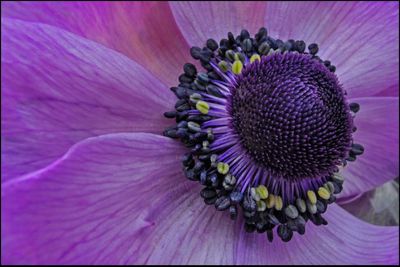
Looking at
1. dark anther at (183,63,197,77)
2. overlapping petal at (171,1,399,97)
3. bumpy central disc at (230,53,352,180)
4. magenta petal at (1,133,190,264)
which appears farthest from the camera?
overlapping petal at (171,1,399,97)

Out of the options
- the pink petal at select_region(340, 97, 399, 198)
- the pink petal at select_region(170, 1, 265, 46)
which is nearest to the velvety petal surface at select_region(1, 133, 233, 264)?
the pink petal at select_region(170, 1, 265, 46)

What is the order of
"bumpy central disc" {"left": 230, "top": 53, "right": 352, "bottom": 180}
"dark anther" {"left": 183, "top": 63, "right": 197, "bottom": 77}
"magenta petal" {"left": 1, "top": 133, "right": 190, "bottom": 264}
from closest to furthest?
"magenta petal" {"left": 1, "top": 133, "right": 190, "bottom": 264} < "bumpy central disc" {"left": 230, "top": 53, "right": 352, "bottom": 180} < "dark anther" {"left": 183, "top": 63, "right": 197, "bottom": 77}

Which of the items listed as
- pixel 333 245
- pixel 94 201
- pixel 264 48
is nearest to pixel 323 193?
pixel 333 245

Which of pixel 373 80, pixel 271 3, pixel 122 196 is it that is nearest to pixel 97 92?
pixel 122 196

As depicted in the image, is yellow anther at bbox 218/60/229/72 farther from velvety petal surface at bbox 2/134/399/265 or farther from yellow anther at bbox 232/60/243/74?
velvety petal surface at bbox 2/134/399/265

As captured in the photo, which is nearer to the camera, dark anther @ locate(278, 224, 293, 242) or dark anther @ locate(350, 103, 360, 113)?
dark anther @ locate(278, 224, 293, 242)

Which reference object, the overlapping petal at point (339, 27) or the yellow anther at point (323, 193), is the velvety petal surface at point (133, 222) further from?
the overlapping petal at point (339, 27)

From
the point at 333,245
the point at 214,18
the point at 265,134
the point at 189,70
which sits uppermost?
the point at 214,18

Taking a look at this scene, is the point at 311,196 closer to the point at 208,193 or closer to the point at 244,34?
the point at 208,193
